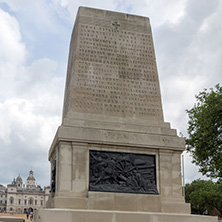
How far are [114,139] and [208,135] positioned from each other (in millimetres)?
11981

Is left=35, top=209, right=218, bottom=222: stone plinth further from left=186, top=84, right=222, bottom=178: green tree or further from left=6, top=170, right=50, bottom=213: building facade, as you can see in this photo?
left=6, top=170, right=50, bottom=213: building facade

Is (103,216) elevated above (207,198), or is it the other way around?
(207,198)

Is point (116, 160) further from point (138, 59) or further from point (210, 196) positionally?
point (210, 196)

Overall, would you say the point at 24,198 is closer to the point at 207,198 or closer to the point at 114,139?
the point at 207,198

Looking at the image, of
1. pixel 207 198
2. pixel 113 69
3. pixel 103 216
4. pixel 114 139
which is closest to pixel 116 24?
pixel 113 69

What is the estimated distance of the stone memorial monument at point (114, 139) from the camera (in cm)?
1278

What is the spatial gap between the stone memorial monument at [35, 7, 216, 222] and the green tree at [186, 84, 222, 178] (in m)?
8.87

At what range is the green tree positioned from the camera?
23.4 meters

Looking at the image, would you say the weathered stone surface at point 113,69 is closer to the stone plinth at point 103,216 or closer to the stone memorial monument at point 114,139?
the stone memorial monument at point 114,139

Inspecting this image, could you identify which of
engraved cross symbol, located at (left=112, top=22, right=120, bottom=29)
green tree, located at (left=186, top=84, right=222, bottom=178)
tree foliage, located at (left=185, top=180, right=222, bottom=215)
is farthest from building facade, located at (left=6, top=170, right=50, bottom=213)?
engraved cross symbol, located at (left=112, top=22, right=120, bottom=29)

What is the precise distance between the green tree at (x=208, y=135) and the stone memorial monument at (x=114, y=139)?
8.87 meters

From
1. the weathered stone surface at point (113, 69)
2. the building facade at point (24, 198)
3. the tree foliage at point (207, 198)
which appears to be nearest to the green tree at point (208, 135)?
the weathered stone surface at point (113, 69)

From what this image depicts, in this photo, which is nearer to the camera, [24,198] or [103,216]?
[103,216]

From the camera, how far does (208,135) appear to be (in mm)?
23891
